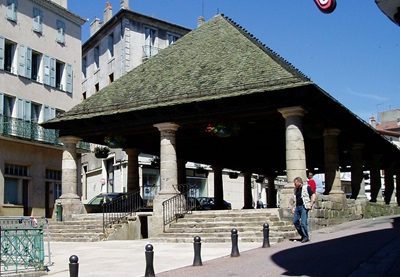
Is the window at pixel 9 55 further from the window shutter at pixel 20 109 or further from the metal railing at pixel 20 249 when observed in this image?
the metal railing at pixel 20 249

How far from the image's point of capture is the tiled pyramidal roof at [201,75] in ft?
59.8

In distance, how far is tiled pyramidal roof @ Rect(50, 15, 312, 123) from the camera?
18.2 meters

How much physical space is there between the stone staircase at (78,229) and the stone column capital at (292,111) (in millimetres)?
7111

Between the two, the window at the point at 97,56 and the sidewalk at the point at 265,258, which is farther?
the window at the point at 97,56

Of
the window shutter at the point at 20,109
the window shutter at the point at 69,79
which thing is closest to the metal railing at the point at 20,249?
the window shutter at the point at 20,109

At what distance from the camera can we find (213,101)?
724 inches

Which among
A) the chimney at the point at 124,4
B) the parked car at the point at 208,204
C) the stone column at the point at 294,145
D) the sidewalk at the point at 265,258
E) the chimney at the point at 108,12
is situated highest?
the chimney at the point at 108,12

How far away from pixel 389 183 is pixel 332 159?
1407cm

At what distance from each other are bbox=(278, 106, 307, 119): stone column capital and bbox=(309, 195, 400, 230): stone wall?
278 cm

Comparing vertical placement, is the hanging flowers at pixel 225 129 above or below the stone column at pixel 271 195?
above

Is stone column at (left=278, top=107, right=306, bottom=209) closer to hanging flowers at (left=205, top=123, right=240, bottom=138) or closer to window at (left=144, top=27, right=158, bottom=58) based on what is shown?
hanging flowers at (left=205, top=123, right=240, bottom=138)

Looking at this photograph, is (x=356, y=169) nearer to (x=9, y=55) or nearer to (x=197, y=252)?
(x=197, y=252)

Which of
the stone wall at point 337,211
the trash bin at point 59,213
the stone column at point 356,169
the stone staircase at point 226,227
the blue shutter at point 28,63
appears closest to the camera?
the stone staircase at point 226,227

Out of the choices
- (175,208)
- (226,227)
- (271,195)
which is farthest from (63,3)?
(226,227)
